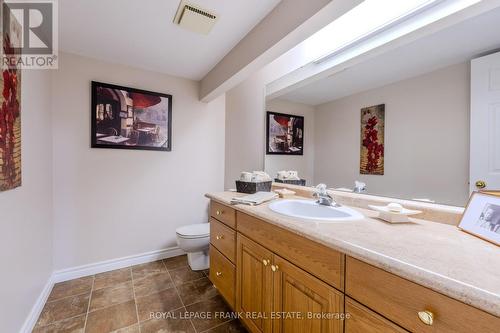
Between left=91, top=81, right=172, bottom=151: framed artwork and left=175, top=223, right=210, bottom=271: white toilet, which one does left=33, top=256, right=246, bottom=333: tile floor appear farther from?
left=91, top=81, right=172, bottom=151: framed artwork

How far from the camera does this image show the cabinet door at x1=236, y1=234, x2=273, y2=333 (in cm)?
114

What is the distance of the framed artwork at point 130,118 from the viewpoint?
2.11m

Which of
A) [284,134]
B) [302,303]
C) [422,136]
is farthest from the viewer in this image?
[284,134]

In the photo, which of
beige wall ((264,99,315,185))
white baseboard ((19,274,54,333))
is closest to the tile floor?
white baseboard ((19,274,54,333))

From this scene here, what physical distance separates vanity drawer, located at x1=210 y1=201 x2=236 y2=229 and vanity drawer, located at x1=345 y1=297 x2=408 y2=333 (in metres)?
0.85

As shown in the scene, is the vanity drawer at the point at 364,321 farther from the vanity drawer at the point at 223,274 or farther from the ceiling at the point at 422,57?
the ceiling at the point at 422,57

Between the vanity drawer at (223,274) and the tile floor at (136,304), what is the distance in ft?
0.57

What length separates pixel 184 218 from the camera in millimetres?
2621

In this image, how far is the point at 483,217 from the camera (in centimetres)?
81

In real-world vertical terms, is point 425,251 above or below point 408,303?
above

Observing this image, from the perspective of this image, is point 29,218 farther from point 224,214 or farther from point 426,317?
point 426,317

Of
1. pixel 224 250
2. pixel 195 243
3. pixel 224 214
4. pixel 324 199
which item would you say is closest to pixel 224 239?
pixel 224 250

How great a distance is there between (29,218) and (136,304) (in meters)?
0.96

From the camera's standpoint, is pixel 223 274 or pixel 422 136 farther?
pixel 223 274
